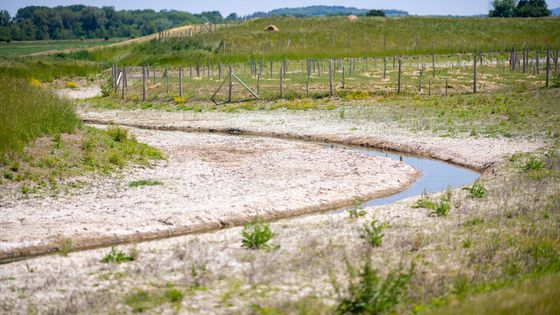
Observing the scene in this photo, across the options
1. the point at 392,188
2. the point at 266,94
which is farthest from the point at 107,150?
the point at 266,94

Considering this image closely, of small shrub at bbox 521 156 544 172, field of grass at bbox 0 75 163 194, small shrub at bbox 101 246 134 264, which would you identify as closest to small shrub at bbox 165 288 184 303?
small shrub at bbox 101 246 134 264

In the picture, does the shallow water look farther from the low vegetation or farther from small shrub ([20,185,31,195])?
small shrub ([20,185,31,195])

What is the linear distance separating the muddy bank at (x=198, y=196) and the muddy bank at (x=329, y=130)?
2594 mm

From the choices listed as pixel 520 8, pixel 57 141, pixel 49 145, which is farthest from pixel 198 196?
pixel 520 8

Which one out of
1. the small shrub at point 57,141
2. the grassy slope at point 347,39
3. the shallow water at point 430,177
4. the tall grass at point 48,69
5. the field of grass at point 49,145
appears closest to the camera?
the field of grass at point 49,145

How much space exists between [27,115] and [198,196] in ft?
23.4

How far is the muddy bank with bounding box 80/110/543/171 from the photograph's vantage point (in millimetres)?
25594

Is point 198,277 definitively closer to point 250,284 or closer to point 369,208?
point 250,284

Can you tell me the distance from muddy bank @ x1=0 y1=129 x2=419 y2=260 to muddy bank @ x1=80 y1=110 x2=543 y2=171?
2594 mm

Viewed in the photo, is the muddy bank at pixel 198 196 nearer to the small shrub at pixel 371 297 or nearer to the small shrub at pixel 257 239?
the small shrub at pixel 257 239

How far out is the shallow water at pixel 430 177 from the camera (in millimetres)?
20391

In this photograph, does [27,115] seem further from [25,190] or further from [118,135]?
[25,190]

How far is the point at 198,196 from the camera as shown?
19.2m

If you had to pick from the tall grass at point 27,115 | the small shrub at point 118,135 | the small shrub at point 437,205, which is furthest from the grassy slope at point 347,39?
the small shrub at point 437,205
